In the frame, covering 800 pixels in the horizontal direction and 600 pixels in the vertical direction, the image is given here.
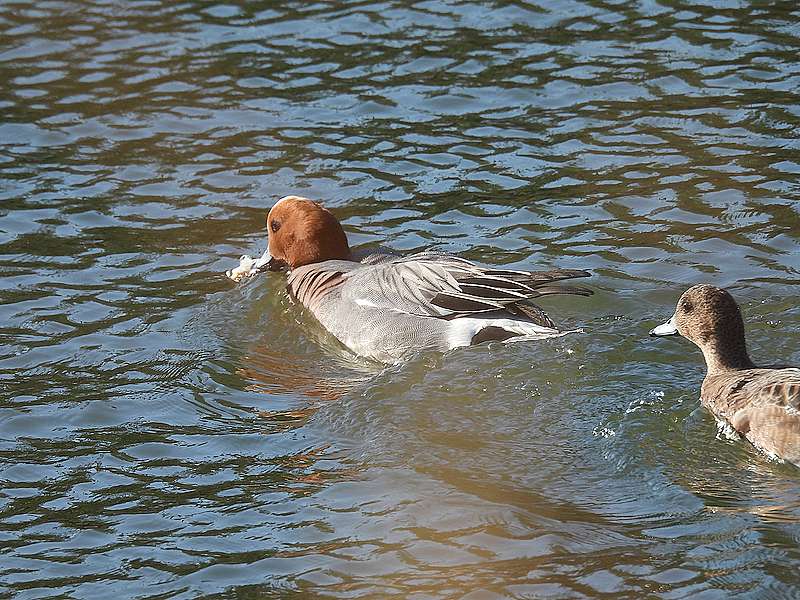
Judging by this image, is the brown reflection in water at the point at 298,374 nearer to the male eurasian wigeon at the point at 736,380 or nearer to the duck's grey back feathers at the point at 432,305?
the duck's grey back feathers at the point at 432,305

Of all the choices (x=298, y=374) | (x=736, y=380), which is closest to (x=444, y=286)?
(x=298, y=374)

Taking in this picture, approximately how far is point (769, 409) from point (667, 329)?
3.60 feet

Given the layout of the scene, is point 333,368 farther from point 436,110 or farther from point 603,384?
point 436,110

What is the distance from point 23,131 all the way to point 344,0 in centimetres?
392

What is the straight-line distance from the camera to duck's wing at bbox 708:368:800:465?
5.99 meters

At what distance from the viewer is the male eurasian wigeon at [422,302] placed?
7598mm

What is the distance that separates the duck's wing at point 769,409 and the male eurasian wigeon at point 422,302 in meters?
1.24

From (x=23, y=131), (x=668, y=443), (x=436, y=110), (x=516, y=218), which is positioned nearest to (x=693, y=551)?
(x=668, y=443)

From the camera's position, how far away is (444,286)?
307 inches

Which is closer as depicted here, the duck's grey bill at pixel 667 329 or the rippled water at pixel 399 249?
the rippled water at pixel 399 249

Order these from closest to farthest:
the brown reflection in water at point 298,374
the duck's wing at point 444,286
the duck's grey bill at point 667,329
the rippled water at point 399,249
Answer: the rippled water at point 399,249
the duck's grey bill at point 667,329
the brown reflection in water at point 298,374
the duck's wing at point 444,286

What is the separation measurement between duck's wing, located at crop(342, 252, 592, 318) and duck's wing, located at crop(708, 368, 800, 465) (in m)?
1.24

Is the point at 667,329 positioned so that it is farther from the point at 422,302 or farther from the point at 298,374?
the point at 298,374

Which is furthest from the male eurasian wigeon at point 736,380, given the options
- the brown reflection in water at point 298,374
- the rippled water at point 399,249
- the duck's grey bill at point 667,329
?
the brown reflection in water at point 298,374
